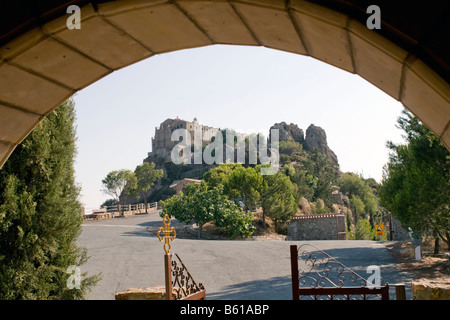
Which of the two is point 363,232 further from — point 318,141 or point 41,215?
point 318,141

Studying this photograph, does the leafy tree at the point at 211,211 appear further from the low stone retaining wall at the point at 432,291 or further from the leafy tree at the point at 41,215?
the low stone retaining wall at the point at 432,291

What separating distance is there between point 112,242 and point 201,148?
224ft

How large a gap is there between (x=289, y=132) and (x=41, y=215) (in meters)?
73.9

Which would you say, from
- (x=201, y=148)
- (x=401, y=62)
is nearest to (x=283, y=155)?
(x=201, y=148)

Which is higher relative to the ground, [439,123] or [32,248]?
[439,123]

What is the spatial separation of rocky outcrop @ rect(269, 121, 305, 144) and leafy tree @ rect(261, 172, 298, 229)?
154 ft

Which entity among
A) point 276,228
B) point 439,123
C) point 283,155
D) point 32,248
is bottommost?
point 276,228

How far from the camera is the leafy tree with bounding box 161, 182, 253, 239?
23.3 m

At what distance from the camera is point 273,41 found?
4.01 feet

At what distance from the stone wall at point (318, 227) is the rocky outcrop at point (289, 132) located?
156 feet

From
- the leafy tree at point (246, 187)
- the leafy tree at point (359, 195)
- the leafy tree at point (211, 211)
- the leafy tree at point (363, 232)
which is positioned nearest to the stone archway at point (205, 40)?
the leafy tree at point (211, 211)

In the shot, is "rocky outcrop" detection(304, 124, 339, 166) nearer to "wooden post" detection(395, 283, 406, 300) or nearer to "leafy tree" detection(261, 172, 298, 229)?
"leafy tree" detection(261, 172, 298, 229)

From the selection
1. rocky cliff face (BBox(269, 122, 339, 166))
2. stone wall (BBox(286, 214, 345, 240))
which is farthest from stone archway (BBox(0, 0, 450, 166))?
rocky cliff face (BBox(269, 122, 339, 166))
